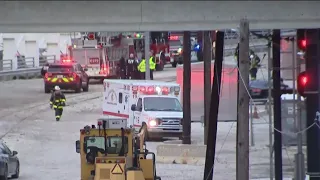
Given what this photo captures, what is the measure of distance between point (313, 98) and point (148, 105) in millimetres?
16763

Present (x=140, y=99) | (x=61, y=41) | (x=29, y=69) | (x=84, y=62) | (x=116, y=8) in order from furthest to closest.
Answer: (x=61, y=41) < (x=29, y=69) < (x=84, y=62) < (x=140, y=99) < (x=116, y=8)

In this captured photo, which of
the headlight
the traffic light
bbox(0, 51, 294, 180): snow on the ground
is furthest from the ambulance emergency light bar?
the traffic light

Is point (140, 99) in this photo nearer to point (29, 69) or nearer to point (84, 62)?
A: point (84, 62)

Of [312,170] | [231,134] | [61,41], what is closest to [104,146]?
[312,170]

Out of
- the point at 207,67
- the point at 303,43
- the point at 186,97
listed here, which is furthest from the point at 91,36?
the point at 303,43

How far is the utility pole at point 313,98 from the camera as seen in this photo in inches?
709

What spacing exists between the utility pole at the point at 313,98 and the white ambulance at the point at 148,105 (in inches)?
572

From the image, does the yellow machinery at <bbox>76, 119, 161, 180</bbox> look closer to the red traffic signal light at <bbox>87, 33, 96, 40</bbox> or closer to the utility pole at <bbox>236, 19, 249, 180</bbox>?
the utility pole at <bbox>236, 19, 249, 180</bbox>

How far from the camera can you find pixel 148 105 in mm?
34719

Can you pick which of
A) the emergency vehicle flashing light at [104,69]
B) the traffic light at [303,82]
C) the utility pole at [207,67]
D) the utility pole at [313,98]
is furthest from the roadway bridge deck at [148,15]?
the emergency vehicle flashing light at [104,69]

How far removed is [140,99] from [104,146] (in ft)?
51.3

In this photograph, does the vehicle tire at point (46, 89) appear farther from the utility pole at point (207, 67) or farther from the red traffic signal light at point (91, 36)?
the utility pole at point (207, 67)

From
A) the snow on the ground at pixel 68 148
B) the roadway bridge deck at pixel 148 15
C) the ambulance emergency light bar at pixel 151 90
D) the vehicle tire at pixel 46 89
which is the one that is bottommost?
the snow on the ground at pixel 68 148

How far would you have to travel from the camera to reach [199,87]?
4019 centimetres
